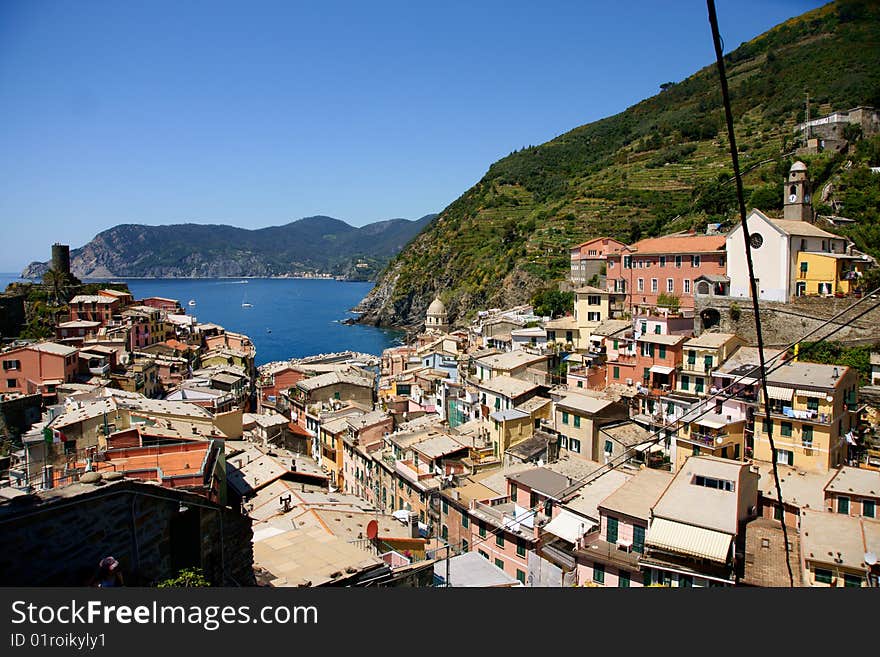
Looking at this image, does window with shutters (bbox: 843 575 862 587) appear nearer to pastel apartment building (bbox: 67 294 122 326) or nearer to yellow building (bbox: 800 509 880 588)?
yellow building (bbox: 800 509 880 588)

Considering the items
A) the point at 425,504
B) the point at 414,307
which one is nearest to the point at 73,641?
the point at 425,504

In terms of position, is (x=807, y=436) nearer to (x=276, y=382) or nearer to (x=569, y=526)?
(x=569, y=526)

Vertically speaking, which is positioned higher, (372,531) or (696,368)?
(696,368)

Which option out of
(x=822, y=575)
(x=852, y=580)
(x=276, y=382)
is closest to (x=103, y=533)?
(x=822, y=575)

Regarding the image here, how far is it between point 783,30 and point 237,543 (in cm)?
7340

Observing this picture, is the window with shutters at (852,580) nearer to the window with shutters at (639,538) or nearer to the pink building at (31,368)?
the window with shutters at (639,538)

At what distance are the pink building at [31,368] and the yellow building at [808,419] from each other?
20.0m

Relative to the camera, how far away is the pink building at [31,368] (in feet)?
64.5

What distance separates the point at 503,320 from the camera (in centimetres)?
2714

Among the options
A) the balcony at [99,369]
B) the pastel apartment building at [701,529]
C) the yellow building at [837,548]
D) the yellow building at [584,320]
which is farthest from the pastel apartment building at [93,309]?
the yellow building at [837,548]

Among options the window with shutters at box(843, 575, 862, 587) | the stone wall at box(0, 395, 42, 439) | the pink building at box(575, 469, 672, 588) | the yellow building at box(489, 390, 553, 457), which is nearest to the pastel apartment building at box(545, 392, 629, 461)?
the yellow building at box(489, 390, 553, 457)

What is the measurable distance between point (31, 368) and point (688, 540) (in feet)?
65.5

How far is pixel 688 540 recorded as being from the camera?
9.49 meters

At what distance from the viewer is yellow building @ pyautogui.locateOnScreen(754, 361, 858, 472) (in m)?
12.1
